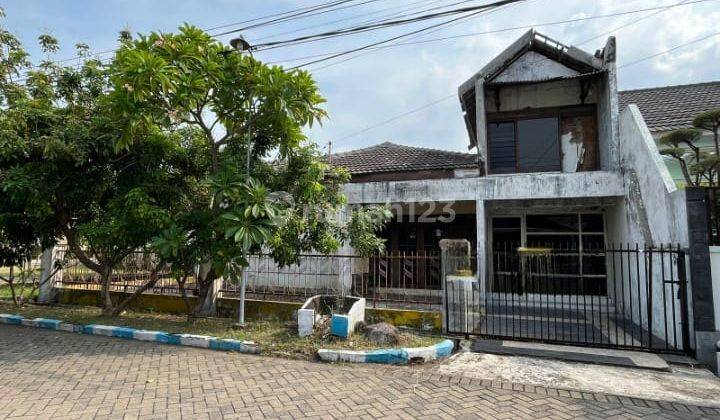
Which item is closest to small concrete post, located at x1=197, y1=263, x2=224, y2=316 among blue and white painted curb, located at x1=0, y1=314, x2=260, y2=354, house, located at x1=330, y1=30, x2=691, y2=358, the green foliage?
blue and white painted curb, located at x1=0, y1=314, x2=260, y2=354

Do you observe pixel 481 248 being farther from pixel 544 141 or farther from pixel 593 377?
pixel 593 377

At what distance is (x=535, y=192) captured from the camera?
32.0 ft

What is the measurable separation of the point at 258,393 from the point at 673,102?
Answer: 1401 centimetres

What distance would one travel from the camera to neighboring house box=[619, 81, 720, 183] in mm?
10500

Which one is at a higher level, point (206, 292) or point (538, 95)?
point (538, 95)

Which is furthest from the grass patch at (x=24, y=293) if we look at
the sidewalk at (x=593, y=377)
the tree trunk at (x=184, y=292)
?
the sidewalk at (x=593, y=377)

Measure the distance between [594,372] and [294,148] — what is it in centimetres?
644

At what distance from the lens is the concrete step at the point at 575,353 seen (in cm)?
582

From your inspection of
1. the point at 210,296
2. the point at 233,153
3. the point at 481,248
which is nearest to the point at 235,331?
the point at 210,296

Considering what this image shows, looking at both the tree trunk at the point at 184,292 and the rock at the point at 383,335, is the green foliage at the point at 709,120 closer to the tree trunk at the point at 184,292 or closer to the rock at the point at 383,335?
the rock at the point at 383,335

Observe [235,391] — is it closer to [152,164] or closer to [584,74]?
[152,164]

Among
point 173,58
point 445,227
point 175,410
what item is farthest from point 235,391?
point 445,227

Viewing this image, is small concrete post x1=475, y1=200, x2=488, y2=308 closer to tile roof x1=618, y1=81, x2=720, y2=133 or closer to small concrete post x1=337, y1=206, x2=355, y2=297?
small concrete post x1=337, y1=206, x2=355, y2=297

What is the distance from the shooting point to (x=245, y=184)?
6.84 metres
